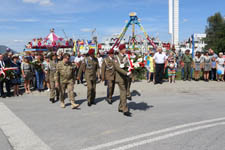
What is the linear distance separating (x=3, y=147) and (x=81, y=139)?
1.46 m

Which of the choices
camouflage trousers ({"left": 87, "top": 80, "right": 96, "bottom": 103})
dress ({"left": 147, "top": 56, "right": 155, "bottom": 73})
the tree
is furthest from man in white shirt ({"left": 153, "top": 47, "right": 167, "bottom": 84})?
the tree

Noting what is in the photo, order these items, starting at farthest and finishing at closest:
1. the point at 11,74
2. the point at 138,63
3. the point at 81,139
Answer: the point at 11,74, the point at 138,63, the point at 81,139

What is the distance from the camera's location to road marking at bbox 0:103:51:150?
4340 mm

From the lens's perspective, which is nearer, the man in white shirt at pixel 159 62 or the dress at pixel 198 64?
the man in white shirt at pixel 159 62

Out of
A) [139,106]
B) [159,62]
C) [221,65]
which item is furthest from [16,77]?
[221,65]

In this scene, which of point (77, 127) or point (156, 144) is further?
point (77, 127)

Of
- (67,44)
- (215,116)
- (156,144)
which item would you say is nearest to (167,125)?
(156,144)

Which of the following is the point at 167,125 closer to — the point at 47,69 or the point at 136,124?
the point at 136,124

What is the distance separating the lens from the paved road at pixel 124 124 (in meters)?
4.41

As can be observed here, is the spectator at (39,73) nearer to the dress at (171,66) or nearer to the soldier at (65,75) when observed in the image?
the soldier at (65,75)

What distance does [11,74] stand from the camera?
31.5ft

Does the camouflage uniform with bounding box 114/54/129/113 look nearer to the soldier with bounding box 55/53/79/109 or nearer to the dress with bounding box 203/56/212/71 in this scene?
the soldier with bounding box 55/53/79/109

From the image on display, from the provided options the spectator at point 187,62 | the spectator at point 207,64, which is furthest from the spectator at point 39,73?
the spectator at point 207,64

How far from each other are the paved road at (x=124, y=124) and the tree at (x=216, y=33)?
51.3 meters
